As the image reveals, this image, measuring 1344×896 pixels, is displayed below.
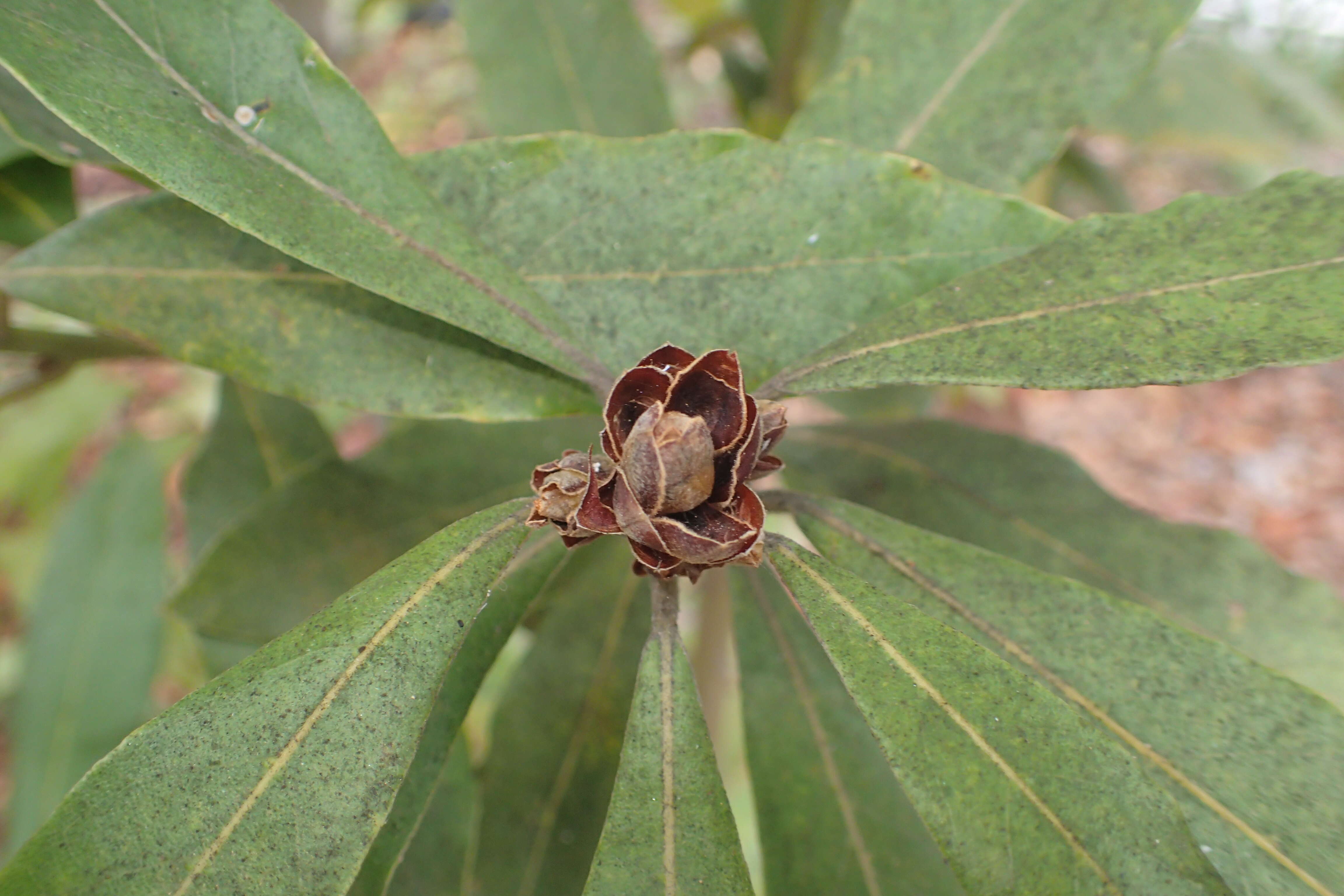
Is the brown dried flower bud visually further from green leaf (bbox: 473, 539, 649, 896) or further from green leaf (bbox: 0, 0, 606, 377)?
green leaf (bbox: 473, 539, 649, 896)

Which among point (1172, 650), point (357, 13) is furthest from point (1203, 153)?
point (357, 13)

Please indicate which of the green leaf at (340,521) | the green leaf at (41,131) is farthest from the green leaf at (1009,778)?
the green leaf at (41,131)

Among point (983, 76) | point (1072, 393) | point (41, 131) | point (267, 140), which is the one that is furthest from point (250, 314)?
point (1072, 393)

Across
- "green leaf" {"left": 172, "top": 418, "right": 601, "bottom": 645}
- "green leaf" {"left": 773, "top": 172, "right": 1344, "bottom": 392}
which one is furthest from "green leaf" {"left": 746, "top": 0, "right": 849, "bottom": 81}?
"green leaf" {"left": 773, "top": 172, "right": 1344, "bottom": 392}

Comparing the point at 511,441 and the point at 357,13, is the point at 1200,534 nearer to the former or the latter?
the point at 511,441

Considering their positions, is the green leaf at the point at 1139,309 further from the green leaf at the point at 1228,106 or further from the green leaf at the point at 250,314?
the green leaf at the point at 1228,106
